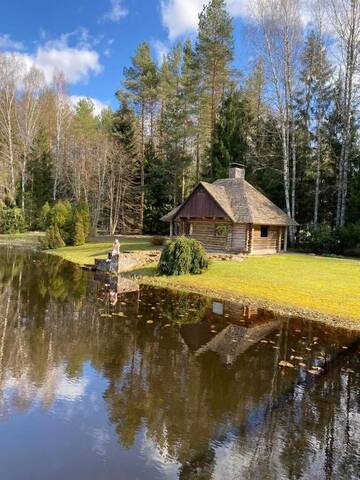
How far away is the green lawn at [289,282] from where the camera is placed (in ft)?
43.0

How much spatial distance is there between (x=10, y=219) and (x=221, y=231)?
23.6 meters

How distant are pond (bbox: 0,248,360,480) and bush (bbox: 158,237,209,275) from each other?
5943 millimetres

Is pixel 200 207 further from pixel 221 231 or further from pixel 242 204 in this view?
pixel 242 204

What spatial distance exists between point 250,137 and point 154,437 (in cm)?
3474

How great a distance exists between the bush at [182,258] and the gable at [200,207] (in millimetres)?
6476

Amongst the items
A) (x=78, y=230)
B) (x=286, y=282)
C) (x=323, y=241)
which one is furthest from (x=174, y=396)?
(x=78, y=230)

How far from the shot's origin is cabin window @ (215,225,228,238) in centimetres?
2535

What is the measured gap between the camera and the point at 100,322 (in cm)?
1073

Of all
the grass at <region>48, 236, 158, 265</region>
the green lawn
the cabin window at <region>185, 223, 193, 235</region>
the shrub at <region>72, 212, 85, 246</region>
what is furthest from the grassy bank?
the shrub at <region>72, 212, 85, 246</region>

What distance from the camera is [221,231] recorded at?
25562 millimetres

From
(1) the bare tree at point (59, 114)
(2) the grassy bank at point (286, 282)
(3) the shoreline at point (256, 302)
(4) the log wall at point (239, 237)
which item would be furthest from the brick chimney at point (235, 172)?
(1) the bare tree at point (59, 114)

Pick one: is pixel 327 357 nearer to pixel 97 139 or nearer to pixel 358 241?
pixel 358 241

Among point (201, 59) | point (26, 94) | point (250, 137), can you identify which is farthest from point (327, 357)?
point (26, 94)

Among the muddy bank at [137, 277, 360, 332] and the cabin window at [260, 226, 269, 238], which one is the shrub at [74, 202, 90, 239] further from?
the muddy bank at [137, 277, 360, 332]
